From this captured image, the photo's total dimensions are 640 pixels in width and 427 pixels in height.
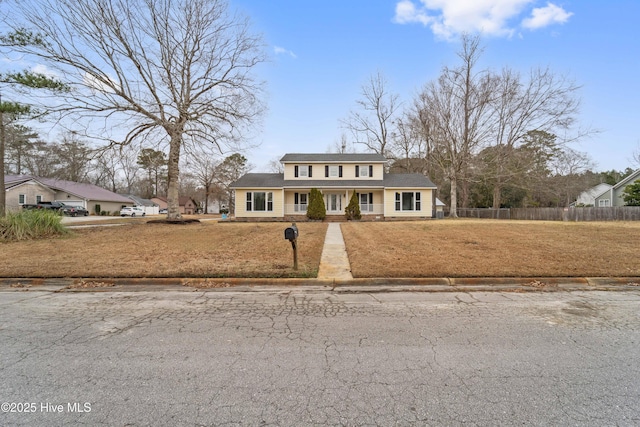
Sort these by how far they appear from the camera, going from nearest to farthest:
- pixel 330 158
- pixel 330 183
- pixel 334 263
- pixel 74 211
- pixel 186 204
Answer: pixel 334 263 < pixel 330 183 < pixel 330 158 < pixel 74 211 < pixel 186 204

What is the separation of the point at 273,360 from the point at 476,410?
1.78 m

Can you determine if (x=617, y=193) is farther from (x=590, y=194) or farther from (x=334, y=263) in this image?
(x=334, y=263)

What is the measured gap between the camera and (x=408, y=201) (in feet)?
87.3

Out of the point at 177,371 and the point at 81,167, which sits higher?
the point at 81,167

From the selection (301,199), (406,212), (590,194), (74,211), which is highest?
(590,194)

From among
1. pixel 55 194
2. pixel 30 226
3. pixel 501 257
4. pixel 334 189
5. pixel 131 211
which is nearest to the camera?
pixel 501 257

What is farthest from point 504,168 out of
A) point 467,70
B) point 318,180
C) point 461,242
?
point 461,242

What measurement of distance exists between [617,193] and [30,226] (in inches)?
2135

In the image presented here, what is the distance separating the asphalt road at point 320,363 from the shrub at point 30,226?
9.16m

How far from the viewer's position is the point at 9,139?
2167 centimetres

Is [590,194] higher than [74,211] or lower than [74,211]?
higher

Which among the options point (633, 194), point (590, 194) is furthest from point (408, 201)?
point (590, 194)

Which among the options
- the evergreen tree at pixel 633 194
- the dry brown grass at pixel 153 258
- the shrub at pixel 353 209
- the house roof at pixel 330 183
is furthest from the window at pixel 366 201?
Result: the evergreen tree at pixel 633 194

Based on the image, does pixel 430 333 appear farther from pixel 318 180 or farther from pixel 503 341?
pixel 318 180
